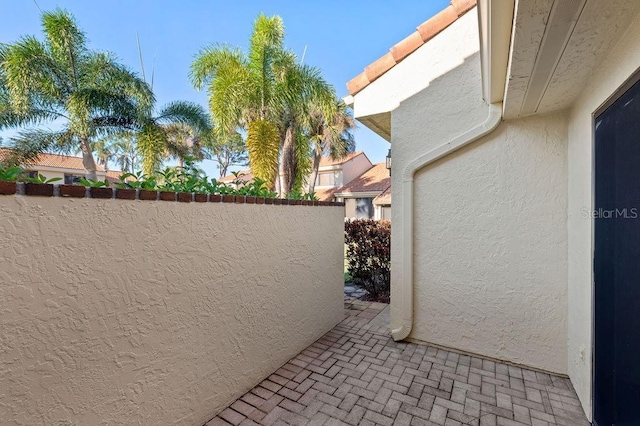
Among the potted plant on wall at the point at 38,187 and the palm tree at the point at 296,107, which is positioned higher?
the palm tree at the point at 296,107

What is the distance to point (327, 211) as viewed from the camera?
547cm

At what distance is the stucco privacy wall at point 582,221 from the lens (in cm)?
277

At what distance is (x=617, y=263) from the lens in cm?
249

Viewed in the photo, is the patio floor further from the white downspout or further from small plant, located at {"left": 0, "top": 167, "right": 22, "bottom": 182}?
small plant, located at {"left": 0, "top": 167, "right": 22, "bottom": 182}

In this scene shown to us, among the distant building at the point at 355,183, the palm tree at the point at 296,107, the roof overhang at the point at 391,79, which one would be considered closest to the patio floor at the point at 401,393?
the roof overhang at the point at 391,79

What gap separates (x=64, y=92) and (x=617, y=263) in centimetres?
2003

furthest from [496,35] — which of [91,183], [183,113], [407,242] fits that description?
[183,113]

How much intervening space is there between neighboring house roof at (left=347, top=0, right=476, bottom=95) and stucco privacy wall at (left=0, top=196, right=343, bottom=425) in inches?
119

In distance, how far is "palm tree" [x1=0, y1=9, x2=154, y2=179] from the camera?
12523 millimetres

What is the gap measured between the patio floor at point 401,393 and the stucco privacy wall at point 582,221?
18.6 inches

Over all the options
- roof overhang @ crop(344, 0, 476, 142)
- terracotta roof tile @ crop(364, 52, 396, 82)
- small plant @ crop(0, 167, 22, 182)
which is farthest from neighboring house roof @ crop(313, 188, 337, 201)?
small plant @ crop(0, 167, 22, 182)

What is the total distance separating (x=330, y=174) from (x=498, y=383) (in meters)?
26.0

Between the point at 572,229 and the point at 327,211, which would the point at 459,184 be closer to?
the point at 572,229

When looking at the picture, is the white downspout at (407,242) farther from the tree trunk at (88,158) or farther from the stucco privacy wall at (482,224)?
the tree trunk at (88,158)
